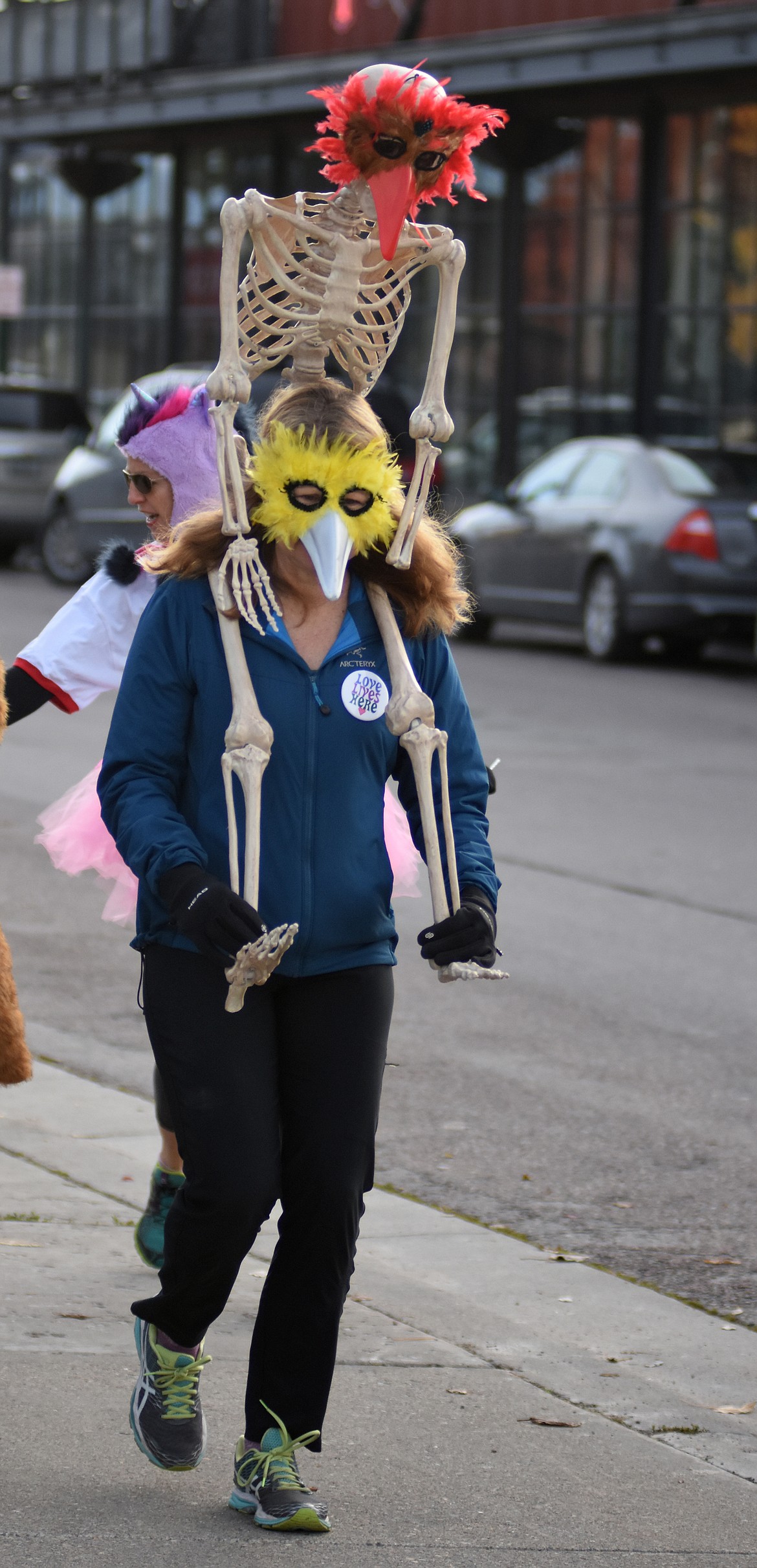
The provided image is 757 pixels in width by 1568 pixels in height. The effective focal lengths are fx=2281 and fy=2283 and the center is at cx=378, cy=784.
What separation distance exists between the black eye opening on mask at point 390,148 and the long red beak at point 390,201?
0.02 m

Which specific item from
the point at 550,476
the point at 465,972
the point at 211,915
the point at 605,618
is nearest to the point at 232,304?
the point at 211,915

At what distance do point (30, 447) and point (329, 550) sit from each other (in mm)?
21541

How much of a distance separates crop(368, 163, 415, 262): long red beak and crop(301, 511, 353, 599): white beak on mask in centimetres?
44

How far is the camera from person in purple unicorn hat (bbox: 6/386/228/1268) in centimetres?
464

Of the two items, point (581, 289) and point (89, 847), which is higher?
point (581, 289)

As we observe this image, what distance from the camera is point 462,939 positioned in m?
3.53

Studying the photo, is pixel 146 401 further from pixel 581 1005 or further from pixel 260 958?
pixel 581 1005

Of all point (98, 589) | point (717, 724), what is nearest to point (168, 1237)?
point (98, 589)

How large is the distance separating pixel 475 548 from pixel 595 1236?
1467cm

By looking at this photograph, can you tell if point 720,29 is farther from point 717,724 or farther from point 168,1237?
point 168,1237

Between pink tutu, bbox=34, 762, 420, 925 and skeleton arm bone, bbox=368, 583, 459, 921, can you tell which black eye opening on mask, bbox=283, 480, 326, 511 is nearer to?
skeleton arm bone, bbox=368, 583, 459, 921

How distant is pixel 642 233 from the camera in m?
25.0

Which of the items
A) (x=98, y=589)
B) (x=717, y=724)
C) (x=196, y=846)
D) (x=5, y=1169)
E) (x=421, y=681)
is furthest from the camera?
(x=717, y=724)

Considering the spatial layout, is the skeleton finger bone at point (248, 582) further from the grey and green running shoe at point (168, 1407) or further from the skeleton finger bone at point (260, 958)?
the grey and green running shoe at point (168, 1407)
